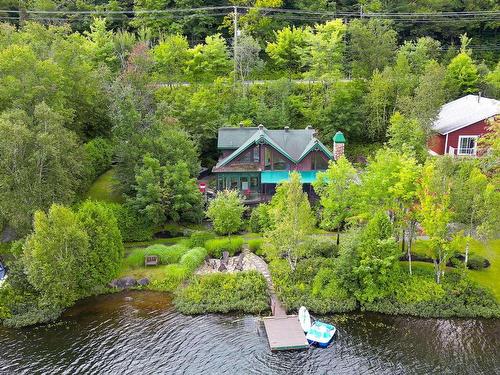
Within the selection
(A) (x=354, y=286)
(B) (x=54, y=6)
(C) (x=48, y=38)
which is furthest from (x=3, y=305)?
(B) (x=54, y=6)

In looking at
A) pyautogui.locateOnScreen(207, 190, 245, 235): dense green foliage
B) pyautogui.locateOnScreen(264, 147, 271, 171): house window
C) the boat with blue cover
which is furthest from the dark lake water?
pyautogui.locateOnScreen(264, 147, 271, 171): house window

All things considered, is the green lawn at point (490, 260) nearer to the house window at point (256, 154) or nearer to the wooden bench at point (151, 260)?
the house window at point (256, 154)

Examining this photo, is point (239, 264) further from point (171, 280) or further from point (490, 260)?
point (490, 260)

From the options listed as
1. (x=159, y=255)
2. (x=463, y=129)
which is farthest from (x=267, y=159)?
(x=463, y=129)

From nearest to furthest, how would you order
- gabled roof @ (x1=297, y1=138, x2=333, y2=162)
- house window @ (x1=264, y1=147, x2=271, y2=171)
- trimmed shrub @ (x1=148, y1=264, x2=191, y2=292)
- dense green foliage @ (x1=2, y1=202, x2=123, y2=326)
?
1. dense green foliage @ (x1=2, y1=202, x2=123, y2=326)
2. trimmed shrub @ (x1=148, y1=264, x2=191, y2=292)
3. gabled roof @ (x1=297, y1=138, x2=333, y2=162)
4. house window @ (x1=264, y1=147, x2=271, y2=171)

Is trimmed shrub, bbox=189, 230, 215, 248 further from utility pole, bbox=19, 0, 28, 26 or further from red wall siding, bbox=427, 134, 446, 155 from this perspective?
utility pole, bbox=19, 0, 28, 26

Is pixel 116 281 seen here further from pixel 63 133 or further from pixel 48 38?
pixel 48 38

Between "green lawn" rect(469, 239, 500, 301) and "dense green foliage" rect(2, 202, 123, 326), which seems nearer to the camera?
"dense green foliage" rect(2, 202, 123, 326)
